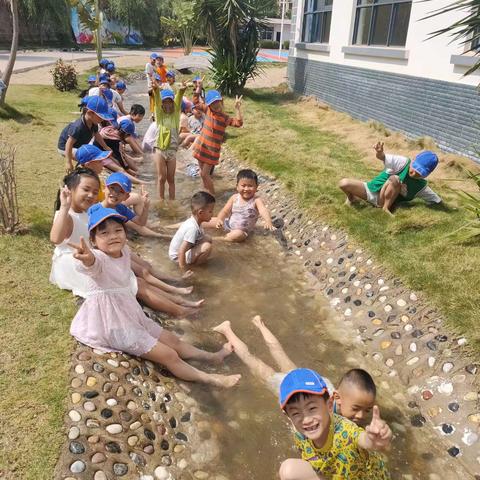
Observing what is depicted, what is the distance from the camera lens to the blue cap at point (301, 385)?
225 centimetres

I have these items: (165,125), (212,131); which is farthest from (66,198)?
(212,131)

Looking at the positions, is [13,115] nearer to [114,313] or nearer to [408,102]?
[408,102]

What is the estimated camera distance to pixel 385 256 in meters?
4.98

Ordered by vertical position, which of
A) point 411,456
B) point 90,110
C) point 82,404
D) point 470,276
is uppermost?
point 90,110

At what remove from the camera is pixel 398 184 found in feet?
18.6

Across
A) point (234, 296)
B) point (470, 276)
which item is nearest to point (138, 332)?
point (234, 296)

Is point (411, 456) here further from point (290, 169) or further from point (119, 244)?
point (290, 169)

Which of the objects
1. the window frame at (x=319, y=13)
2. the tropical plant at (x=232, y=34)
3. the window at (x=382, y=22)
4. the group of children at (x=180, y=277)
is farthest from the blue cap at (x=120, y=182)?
the tropical plant at (x=232, y=34)

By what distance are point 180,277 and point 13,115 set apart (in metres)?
8.15

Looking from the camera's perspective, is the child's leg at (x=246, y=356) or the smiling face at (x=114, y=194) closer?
the child's leg at (x=246, y=356)

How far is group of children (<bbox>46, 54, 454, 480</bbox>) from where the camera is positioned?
7.97ft

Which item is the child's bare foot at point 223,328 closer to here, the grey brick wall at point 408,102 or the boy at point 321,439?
the boy at point 321,439

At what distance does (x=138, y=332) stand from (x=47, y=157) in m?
6.15

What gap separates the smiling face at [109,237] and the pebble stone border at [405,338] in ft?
8.08
